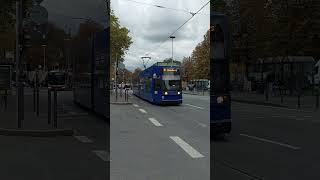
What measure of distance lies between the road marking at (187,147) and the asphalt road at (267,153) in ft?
1.32

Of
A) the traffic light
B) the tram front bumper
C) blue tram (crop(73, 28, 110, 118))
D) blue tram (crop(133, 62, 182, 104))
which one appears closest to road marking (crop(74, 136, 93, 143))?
blue tram (crop(73, 28, 110, 118))

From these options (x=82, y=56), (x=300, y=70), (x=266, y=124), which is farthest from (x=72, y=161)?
(x=300, y=70)

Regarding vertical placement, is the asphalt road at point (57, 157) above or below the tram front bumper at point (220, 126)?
below

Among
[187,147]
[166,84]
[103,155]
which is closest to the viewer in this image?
[103,155]

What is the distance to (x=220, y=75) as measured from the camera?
41.5ft

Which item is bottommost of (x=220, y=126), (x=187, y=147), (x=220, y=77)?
(x=187, y=147)

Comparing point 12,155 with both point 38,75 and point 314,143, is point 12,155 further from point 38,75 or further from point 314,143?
point 38,75

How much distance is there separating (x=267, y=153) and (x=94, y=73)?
34.8ft

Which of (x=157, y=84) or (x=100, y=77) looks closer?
(x=100, y=77)

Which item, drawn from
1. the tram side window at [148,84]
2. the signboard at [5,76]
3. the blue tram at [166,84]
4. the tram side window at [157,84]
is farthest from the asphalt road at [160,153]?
the tram side window at [148,84]

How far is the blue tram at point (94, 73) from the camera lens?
17.6m

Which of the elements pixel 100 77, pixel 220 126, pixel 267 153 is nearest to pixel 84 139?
pixel 220 126

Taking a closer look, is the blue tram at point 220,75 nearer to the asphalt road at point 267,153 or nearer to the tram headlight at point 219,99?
the tram headlight at point 219,99

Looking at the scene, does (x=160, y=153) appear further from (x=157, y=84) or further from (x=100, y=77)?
(x=157, y=84)
